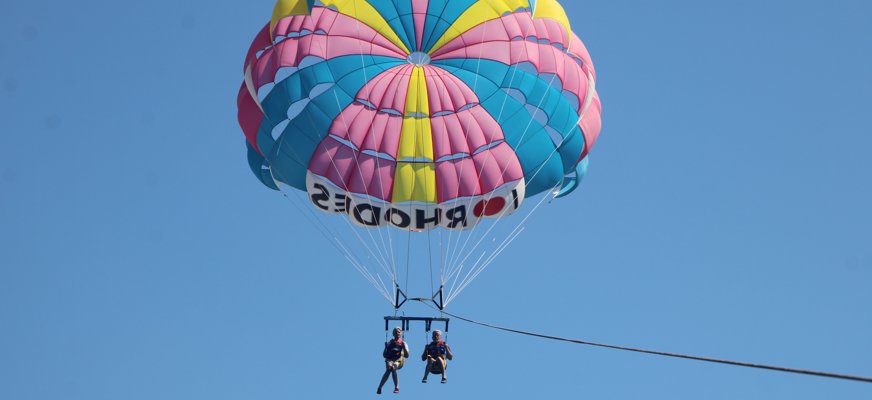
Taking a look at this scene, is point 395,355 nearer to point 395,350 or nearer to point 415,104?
point 395,350

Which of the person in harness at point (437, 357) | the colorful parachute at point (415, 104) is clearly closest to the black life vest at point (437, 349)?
the person in harness at point (437, 357)

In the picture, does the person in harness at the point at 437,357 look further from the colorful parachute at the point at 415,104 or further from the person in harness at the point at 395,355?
the colorful parachute at the point at 415,104

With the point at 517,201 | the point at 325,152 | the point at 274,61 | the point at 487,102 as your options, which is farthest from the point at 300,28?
the point at 517,201

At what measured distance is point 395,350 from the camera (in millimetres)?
17516

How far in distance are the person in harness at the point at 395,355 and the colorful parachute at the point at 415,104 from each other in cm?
241

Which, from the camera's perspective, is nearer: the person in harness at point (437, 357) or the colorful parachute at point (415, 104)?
the person in harness at point (437, 357)

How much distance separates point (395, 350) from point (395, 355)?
0.24ft

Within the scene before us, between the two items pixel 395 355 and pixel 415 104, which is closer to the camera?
pixel 395 355

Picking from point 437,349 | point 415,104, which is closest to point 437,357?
point 437,349

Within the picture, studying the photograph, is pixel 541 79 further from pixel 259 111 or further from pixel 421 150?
pixel 259 111

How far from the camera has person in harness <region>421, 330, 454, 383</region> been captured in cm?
1745

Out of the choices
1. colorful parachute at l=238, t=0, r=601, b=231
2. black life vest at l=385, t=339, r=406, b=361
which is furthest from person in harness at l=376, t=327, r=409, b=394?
colorful parachute at l=238, t=0, r=601, b=231

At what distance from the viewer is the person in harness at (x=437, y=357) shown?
17.5 metres

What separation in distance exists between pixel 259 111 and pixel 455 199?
350cm
